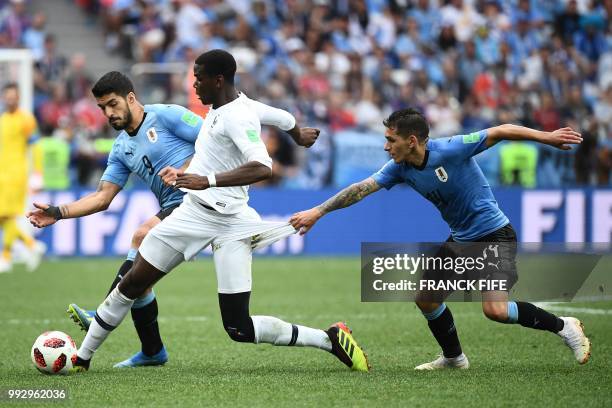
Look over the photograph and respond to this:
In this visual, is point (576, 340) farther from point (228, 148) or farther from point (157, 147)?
point (157, 147)

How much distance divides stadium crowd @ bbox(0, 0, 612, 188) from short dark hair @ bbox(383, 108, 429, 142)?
451 inches

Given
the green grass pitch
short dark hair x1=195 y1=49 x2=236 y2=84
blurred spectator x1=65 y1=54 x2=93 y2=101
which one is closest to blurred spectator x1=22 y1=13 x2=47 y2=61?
blurred spectator x1=65 y1=54 x2=93 y2=101

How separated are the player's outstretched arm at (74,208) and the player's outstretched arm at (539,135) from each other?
2919mm

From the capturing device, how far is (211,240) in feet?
26.0

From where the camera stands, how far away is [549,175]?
65.3ft

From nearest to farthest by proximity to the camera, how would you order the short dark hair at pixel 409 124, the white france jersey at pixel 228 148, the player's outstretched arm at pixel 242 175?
the player's outstretched arm at pixel 242 175 → the white france jersey at pixel 228 148 → the short dark hair at pixel 409 124

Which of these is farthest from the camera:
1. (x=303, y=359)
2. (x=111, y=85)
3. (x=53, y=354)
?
(x=303, y=359)

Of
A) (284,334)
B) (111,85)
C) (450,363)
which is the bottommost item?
(450,363)

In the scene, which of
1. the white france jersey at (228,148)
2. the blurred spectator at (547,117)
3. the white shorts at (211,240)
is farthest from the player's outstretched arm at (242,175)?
the blurred spectator at (547,117)

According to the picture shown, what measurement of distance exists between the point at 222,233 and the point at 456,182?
1741 mm

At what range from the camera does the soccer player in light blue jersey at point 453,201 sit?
7949 mm

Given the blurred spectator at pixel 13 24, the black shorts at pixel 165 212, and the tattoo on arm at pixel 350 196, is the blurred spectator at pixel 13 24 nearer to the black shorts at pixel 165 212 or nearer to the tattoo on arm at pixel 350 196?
the black shorts at pixel 165 212

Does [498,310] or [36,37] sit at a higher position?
[36,37]

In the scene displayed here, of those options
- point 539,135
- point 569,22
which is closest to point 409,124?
point 539,135
